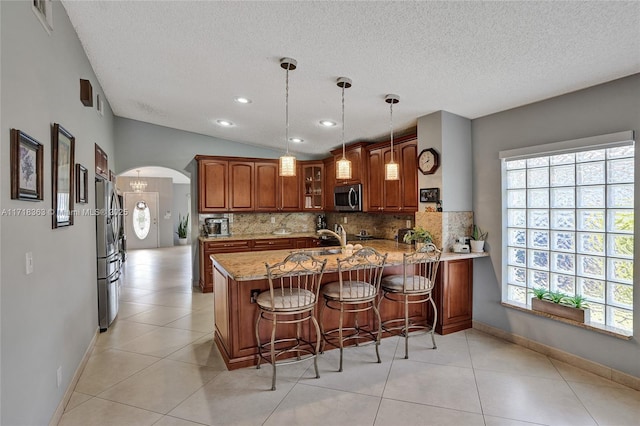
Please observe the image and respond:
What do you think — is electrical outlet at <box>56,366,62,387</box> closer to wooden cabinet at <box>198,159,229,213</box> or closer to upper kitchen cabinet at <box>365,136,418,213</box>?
wooden cabinet at <box>198,159,229,213</box>

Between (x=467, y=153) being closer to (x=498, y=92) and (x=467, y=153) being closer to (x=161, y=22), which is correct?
(x=498, y=92)

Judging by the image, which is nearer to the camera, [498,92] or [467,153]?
[498,92]

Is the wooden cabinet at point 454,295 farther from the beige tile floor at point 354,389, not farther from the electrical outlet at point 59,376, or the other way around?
the electrical outlet at point 59,376

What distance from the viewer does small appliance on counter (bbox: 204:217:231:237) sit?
569 centimetres

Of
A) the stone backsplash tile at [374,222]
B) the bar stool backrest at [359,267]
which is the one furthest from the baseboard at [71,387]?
the stone backsplash tile at [374,222]

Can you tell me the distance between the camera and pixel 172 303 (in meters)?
4.68

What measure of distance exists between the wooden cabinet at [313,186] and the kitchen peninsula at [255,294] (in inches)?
92.2

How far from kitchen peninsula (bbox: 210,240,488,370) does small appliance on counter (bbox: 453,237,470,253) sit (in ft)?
0.28

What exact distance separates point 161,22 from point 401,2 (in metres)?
1.69

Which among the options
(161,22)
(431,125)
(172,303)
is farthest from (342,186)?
(161,22)

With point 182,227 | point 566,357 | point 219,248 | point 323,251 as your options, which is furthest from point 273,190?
point 182,227

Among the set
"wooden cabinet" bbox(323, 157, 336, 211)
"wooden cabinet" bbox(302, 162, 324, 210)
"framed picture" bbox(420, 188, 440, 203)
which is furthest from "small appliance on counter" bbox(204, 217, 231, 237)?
"framed picture" bbox(420, 188, 440, 203)

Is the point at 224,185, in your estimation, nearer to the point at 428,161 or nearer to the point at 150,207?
the point at 428,161

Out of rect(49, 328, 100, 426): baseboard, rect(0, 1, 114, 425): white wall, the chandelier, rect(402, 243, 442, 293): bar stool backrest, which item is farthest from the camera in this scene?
the chandelier
